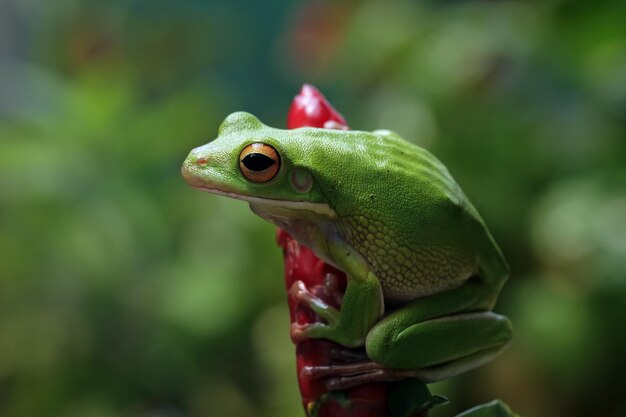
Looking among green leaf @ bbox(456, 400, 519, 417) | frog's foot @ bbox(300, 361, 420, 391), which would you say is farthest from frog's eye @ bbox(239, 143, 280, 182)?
green leaf @ bbox(456, 400, 519, 417)

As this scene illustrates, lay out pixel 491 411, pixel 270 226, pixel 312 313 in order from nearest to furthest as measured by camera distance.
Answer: pixel 491 411, pixel 312 313, pixel 270 226

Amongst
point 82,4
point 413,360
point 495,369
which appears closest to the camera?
point 413,360

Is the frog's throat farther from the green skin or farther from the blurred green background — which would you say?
the blurred green background

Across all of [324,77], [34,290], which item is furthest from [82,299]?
[324,77]

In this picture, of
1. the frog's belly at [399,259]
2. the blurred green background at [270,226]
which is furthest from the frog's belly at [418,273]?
the blurred green background at [270,226]

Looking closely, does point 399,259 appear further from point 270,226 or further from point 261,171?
point 270,226

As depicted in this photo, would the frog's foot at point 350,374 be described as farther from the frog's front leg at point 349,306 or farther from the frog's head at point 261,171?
the frog's head at point 261,171

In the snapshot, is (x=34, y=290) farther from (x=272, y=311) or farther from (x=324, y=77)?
(x=324, y=77)

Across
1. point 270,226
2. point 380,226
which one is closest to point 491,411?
point 380,226
